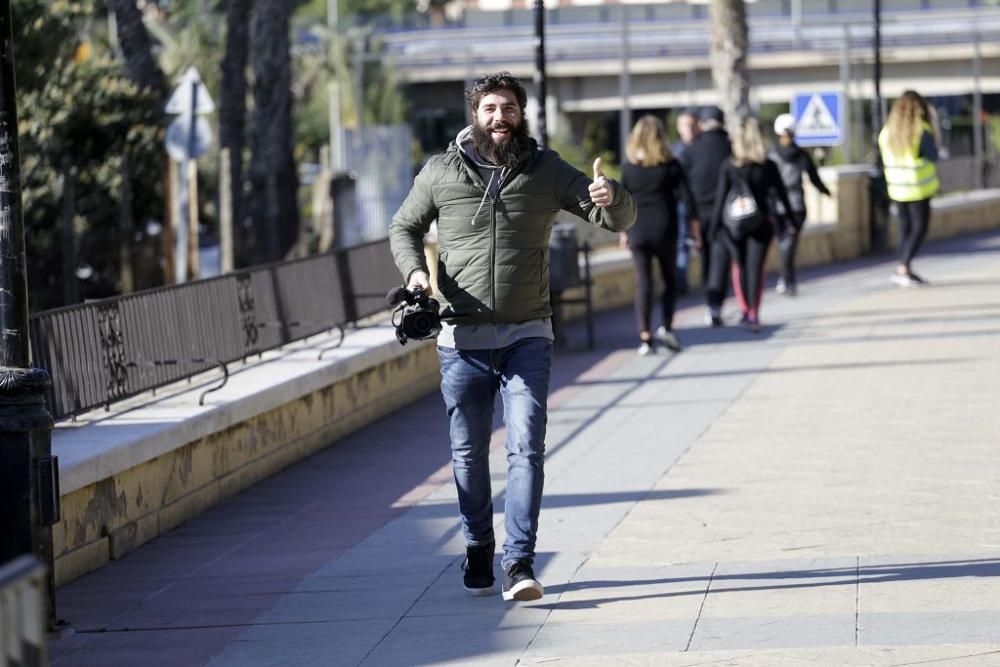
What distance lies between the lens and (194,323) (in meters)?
9.30

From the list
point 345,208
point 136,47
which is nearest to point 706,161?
point 136,47

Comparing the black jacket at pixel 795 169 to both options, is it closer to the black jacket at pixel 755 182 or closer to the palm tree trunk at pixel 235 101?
the black jacket at pixel 755 182

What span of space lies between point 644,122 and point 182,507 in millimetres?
5775

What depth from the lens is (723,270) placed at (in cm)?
1434

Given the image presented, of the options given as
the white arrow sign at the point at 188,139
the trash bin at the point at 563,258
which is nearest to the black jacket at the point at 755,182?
the trash bin at the point at 563,258

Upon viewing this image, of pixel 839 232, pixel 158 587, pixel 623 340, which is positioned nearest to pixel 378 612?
pixel 158 587

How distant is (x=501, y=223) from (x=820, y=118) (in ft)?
53.3

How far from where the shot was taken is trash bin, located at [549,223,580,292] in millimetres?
12906

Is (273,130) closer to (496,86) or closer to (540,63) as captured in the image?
(540,63)

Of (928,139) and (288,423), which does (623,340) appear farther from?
(288,423)

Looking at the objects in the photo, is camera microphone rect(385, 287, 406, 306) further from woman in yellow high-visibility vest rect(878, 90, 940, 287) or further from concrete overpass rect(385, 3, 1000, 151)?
concrete overpass rect(385, 3, 1000, 151)

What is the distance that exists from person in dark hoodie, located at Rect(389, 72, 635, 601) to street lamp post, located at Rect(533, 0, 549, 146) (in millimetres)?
6668

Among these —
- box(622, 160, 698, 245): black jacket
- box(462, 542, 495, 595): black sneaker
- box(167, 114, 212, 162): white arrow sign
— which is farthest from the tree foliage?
box(462, 542, 495, 595): black sneaker

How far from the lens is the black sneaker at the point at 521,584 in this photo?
6070mm
